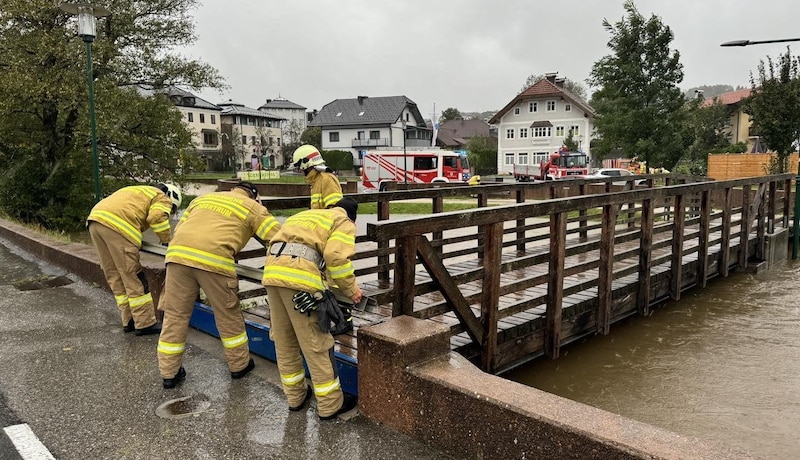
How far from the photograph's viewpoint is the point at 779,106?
70.4 ft

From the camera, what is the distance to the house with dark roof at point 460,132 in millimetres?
79312

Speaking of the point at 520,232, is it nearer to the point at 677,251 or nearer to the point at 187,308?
the point at 677,251

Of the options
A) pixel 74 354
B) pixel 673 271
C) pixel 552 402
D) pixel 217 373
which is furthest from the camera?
pixel 673 271

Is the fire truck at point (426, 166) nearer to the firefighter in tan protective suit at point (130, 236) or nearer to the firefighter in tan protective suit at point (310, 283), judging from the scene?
the firefighter in tan protective suit at point (130, 236)

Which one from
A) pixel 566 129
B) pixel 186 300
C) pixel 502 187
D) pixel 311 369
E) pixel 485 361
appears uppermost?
pixel 566 129

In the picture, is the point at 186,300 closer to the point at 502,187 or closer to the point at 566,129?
the point at 502,187

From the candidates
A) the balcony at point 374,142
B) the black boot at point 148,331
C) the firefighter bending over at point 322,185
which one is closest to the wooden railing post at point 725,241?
the firefighter bending over at point 322,185

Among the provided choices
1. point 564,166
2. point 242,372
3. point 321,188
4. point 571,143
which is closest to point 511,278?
point 321,188

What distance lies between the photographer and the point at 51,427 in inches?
145

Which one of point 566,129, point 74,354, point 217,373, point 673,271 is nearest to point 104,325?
point 74,354

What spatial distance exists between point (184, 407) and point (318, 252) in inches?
58.1

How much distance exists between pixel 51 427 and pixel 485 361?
324 centimetres

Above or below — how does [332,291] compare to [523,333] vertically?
above

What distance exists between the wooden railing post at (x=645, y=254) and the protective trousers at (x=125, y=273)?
543 centimetres
